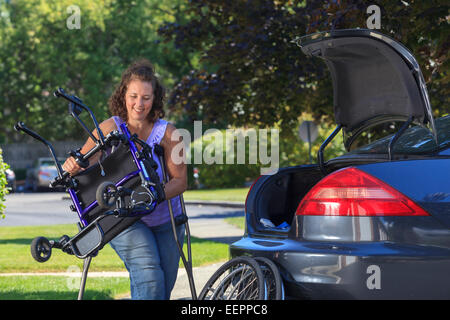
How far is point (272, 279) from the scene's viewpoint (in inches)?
132

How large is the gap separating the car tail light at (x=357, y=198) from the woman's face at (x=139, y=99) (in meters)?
1.24

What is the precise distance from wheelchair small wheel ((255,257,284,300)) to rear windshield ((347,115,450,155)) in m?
0.83

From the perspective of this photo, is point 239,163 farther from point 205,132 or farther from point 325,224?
point 325,224

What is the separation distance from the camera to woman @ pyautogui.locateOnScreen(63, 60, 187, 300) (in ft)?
13.0

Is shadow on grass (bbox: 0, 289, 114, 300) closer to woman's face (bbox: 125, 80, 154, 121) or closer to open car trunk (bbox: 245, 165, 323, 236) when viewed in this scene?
open car trunk (bbox: 245, 165, 323, 236)

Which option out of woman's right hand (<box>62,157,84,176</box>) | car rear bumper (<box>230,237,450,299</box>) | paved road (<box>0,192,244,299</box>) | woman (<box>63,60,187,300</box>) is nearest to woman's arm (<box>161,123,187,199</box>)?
woman (<box>63,60,187,300</box>)

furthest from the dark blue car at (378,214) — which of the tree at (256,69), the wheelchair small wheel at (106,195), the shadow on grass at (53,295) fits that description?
the tree at (256,69)

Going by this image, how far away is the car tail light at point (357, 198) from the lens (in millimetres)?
3199

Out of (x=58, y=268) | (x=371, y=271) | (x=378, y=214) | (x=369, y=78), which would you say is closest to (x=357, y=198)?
(x=378, y=214)

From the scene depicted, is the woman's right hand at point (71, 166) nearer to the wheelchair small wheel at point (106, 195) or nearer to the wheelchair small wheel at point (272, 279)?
the wheelchair small wheel at point (106, 195)

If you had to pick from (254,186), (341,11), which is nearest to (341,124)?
(254,186)

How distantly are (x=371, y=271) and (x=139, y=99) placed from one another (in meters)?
1.75

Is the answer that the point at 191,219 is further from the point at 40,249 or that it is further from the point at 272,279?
the point at 272,279

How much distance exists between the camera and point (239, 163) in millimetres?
34312
